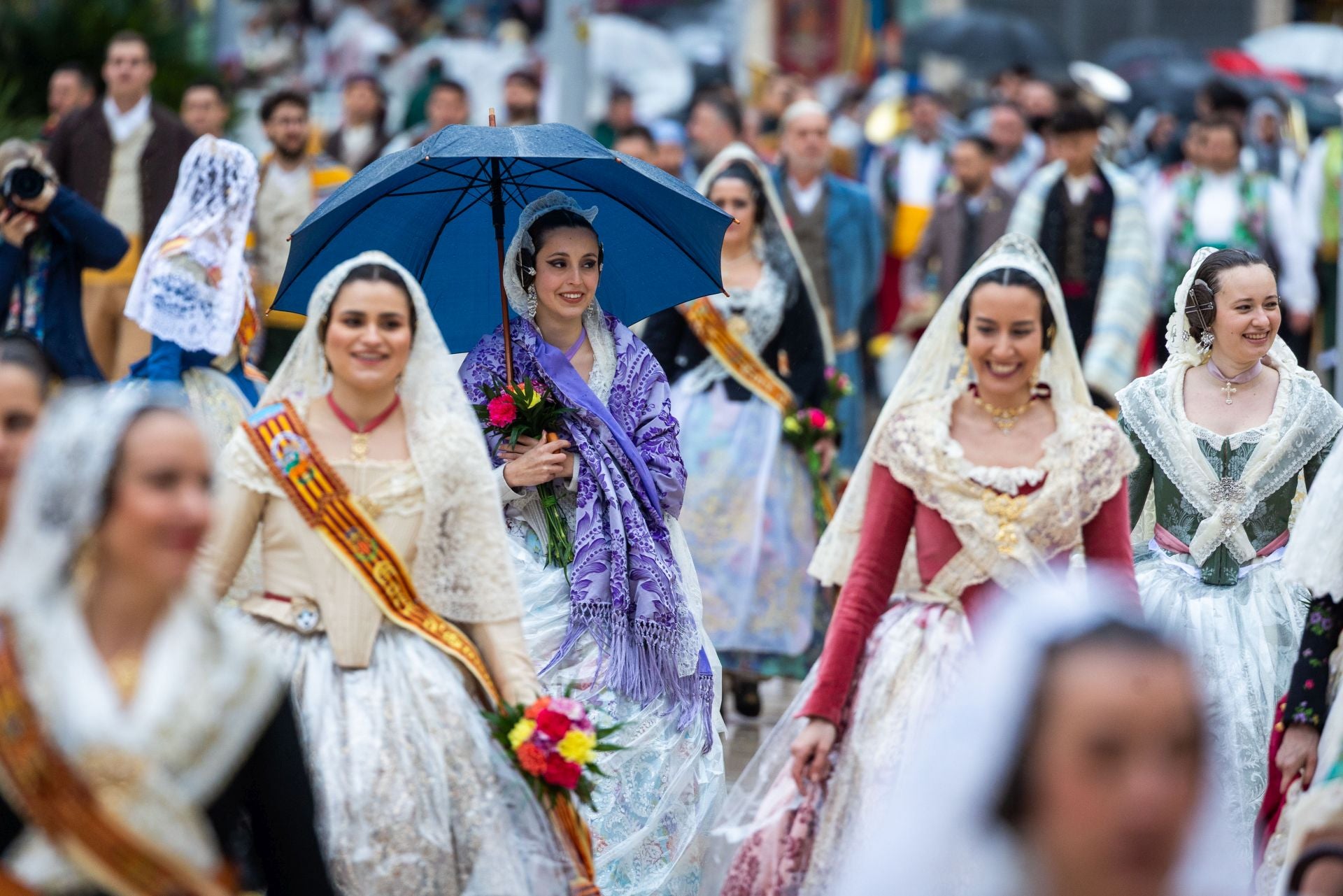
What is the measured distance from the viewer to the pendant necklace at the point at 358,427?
173 inches

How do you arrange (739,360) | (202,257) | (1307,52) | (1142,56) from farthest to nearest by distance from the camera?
(1142,56), (1307,52), (739,360), (202,257)

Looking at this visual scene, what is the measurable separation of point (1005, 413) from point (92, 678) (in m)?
2.35

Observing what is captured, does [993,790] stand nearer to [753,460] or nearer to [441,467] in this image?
[441,467]

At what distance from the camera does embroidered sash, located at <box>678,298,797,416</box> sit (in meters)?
8.13

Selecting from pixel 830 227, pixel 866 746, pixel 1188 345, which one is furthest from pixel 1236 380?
pixel 830 227

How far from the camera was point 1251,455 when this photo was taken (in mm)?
5562

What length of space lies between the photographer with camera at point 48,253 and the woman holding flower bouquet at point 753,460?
7.27ft

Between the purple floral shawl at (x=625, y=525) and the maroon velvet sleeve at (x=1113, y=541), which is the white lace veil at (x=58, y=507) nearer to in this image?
the maroon velvet sleeve at (x=1113, y=541)

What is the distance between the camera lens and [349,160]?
13.0m

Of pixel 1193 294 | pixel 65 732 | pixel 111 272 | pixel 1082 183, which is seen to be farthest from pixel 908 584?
pixel 111 272

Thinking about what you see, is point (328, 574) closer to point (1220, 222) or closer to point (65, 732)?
point (65, 732)

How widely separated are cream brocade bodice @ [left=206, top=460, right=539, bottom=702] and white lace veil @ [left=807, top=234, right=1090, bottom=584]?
95 cm

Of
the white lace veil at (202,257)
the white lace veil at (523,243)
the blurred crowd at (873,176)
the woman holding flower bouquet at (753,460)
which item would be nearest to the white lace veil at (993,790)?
the white lace veil at (523,243)

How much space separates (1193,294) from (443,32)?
15980 millimetres
